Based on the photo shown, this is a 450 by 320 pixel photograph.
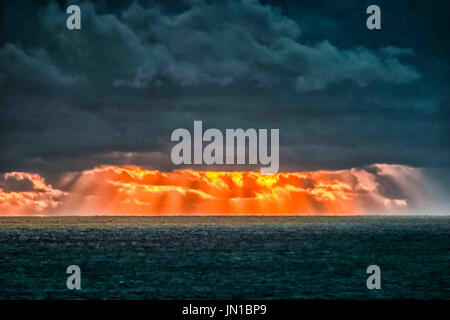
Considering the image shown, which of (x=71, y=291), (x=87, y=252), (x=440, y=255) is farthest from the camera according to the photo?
(x=87, y=252)

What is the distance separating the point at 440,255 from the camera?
91.6 meters

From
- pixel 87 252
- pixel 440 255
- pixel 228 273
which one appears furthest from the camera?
pixel 87 252

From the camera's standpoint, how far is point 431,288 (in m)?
55.8

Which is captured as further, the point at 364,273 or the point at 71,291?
the point at 364,273

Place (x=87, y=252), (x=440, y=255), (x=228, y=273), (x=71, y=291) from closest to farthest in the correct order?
(x=71, y=291) → (x=228, y=273) → (x=440, y=255) → (x=87, y=252)

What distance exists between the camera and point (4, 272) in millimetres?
68812
